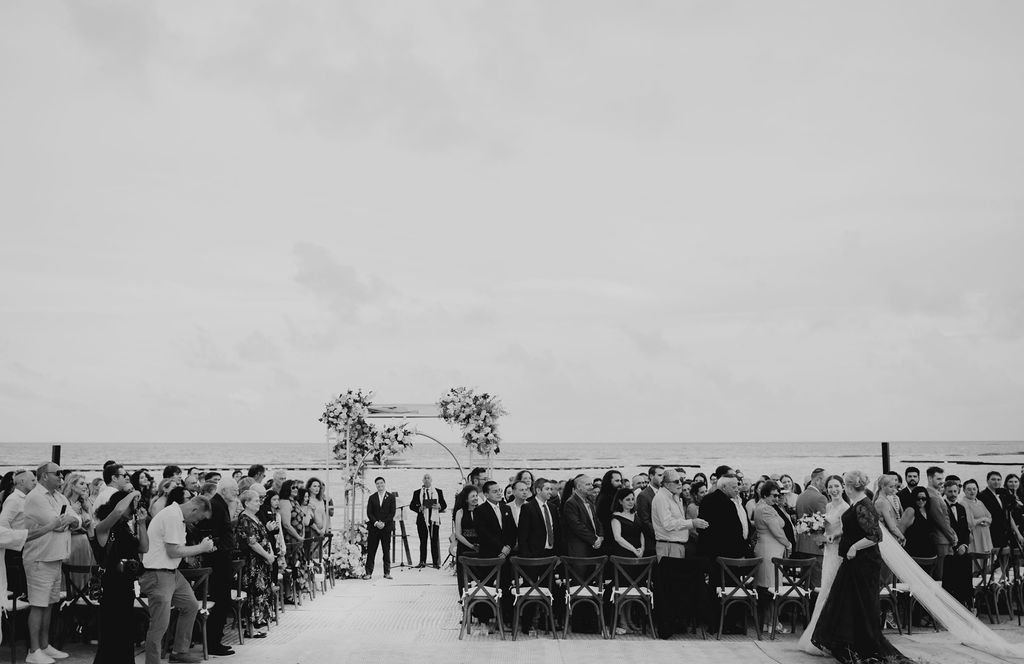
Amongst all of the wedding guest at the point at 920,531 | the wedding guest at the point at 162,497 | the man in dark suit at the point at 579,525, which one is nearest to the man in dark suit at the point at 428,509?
the wedding guest at the point at 162,497

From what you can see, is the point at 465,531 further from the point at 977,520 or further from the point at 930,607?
the point at 977,520

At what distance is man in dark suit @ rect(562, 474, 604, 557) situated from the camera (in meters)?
9.48

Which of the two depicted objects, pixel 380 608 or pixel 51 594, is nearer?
pixel 51 594

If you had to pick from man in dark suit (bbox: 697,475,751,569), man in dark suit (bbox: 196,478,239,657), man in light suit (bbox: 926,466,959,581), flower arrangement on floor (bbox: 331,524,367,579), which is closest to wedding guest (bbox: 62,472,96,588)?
man in dark suit (bbox: 196,478,239,657)

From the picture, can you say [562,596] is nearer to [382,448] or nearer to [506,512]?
[506,512]

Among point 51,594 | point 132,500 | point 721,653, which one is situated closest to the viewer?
point 132,500

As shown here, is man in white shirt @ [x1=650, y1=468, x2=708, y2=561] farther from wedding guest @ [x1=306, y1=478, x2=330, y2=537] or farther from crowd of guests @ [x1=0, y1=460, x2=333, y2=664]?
wedding guest @ [x1=306, y1=478, x2=330, y2=537]

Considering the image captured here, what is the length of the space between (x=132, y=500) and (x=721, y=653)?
5.43 m

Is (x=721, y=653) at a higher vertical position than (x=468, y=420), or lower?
lower

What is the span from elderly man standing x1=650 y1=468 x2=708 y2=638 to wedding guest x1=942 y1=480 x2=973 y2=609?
328cm

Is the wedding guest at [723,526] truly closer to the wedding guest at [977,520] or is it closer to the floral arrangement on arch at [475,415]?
the wedding guest at [977,520]

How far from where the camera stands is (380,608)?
455 inches

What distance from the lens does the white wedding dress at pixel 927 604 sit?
8.36 meters

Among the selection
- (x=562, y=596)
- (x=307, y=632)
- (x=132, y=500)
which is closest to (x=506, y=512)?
(x=562, y=596)
